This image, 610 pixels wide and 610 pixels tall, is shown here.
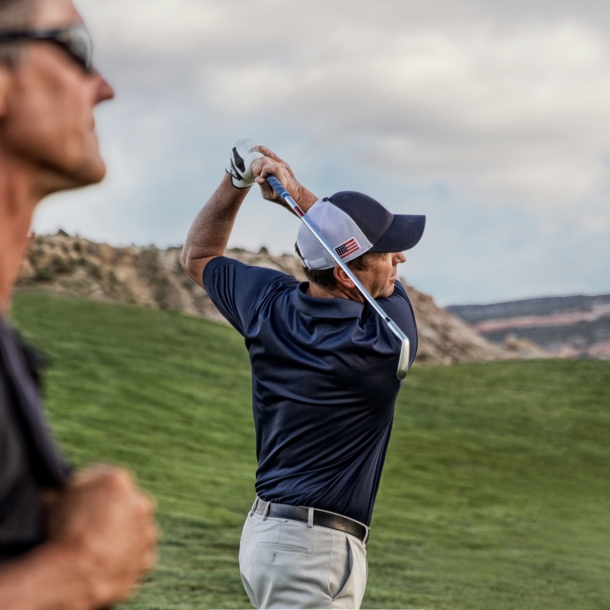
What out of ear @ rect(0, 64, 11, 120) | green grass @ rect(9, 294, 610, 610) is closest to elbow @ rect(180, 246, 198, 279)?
ear @ rect(0, 64, 11, 120)

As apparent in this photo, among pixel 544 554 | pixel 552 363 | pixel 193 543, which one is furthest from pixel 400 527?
pixel 552 363

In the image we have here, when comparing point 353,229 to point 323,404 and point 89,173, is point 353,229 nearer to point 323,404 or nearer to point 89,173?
point 323,404

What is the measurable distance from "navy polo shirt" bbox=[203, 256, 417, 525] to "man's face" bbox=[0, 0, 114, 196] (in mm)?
1831

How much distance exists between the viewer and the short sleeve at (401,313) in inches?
122

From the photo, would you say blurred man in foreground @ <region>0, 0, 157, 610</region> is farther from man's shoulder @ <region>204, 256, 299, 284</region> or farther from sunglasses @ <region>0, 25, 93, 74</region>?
man's shoulder @ <region>204, 256, 299, 284</region>

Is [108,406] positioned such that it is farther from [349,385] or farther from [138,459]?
[349,385]

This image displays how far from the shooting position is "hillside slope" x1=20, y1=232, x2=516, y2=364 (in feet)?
67.6

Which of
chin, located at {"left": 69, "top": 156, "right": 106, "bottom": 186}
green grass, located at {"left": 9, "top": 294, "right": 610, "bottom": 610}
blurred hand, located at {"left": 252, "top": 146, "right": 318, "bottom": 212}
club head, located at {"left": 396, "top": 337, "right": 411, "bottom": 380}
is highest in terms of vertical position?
blurred hand, located at {"left": 252, "top": 146, "right": 318, "bottom": 212}

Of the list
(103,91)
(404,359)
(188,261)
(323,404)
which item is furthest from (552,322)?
(103,91)

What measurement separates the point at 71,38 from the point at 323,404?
197 cm

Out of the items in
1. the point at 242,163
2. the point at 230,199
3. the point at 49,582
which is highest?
the point at 242,163

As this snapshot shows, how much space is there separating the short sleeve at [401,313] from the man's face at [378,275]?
0.03m

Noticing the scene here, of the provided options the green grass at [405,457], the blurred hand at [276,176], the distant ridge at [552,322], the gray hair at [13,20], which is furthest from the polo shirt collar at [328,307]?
the distant ridge at [552,322]

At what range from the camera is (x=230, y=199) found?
3316mm
